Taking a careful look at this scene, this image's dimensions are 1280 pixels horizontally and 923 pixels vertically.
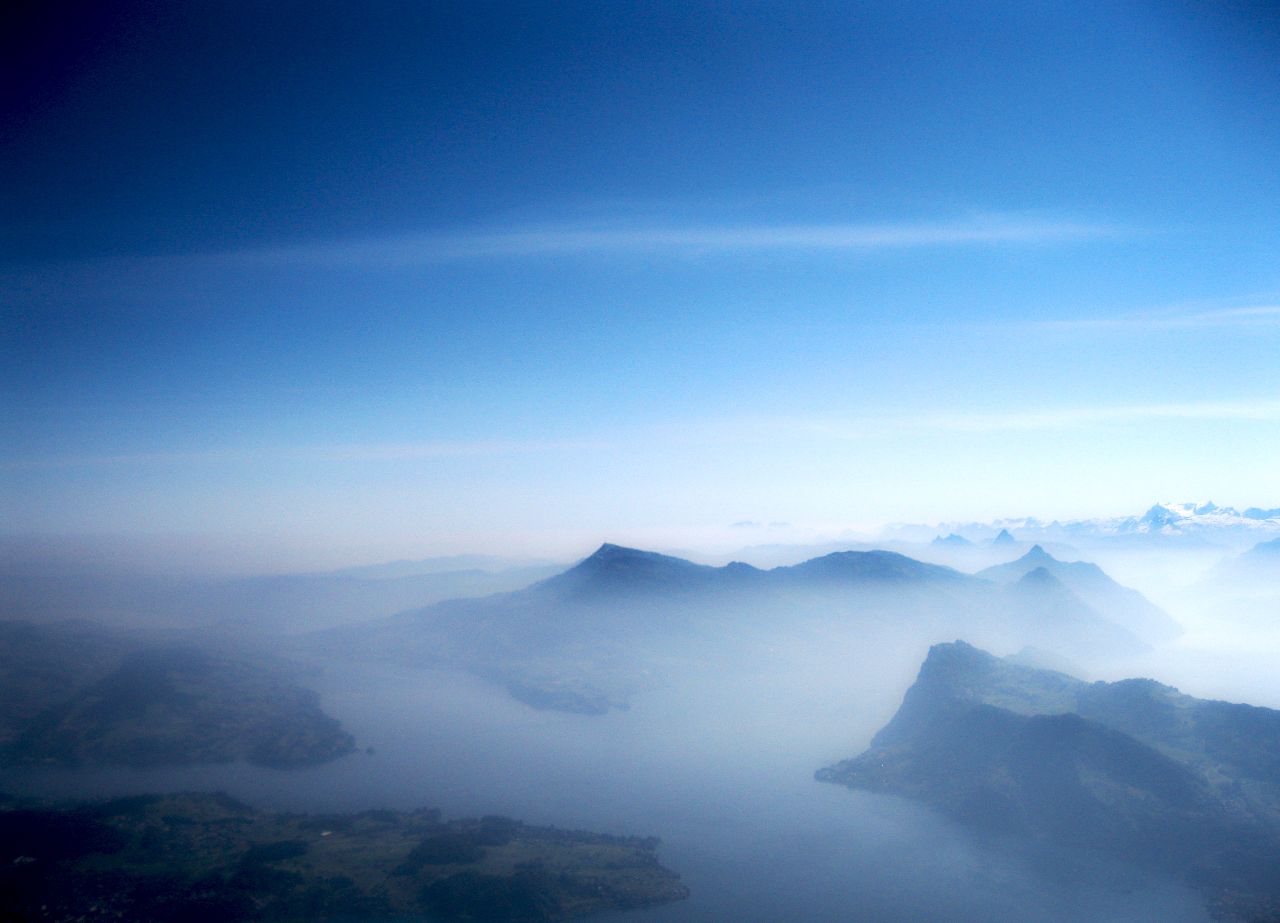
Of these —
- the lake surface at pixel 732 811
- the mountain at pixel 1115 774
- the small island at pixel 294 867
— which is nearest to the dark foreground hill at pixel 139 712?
the lake surface at pixel 732 811

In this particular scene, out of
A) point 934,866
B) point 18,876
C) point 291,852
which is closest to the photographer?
point 18,876

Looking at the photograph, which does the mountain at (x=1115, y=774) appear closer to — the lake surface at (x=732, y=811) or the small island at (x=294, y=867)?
the lake surface at (x=732, y=811)

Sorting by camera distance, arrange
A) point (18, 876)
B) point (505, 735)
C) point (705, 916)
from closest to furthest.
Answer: point (18, 876) → point (705, 916) → point (505, 735)

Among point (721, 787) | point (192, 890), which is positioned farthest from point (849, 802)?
point (192, 890)

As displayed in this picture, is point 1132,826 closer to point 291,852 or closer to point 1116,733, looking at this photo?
point 1116,733

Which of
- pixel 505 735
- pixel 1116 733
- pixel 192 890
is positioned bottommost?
pixel 505 735

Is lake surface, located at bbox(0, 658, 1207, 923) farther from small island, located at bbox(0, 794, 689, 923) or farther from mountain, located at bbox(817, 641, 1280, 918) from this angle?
small island, located at bbox(0, 794, 689, 923)
